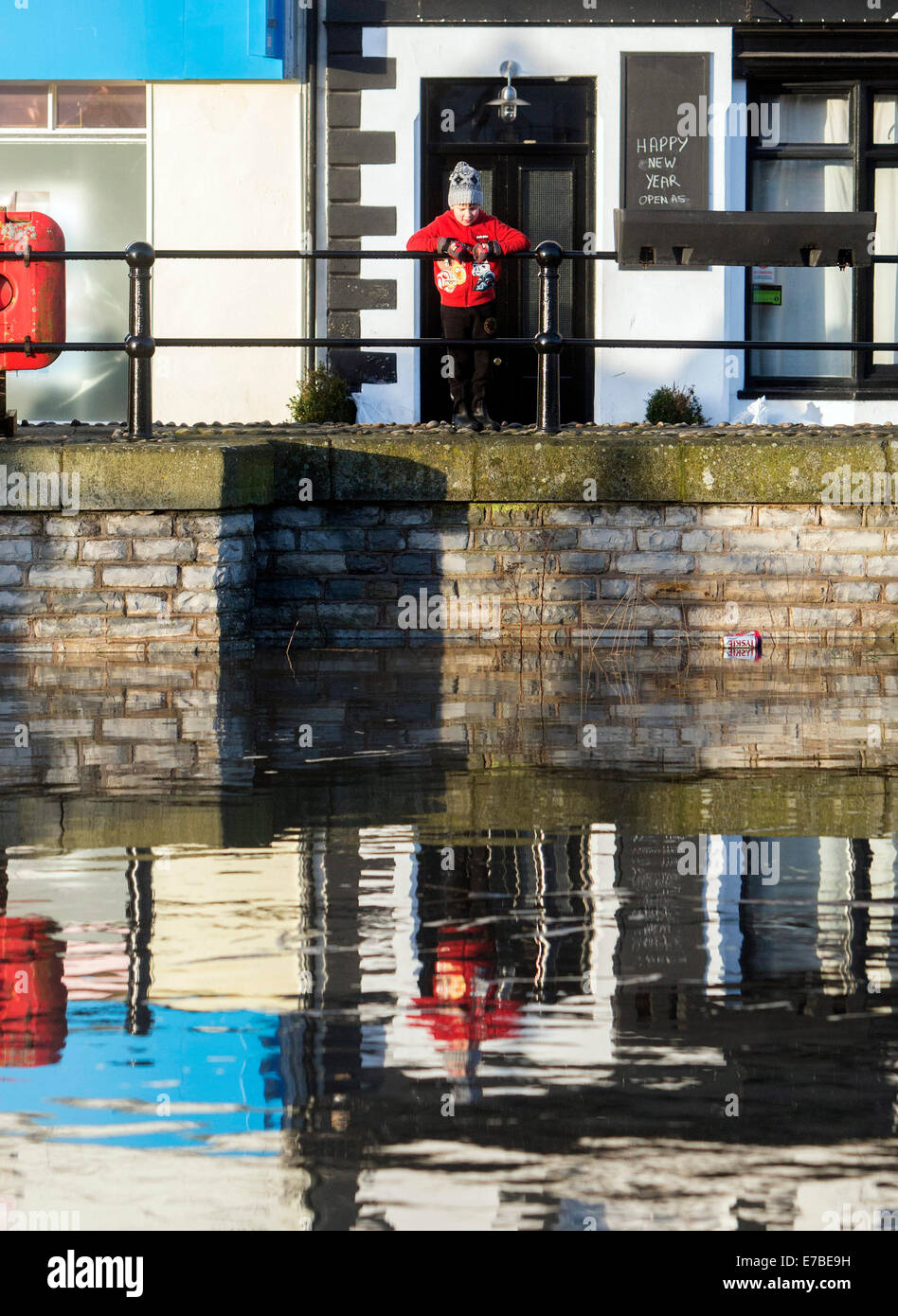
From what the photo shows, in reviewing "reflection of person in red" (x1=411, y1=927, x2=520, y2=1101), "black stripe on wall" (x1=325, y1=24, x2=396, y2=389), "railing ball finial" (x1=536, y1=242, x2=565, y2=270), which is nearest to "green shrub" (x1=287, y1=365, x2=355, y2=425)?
"black stripe on wall" (x1=325, y1=24, x2=396, y2=389)

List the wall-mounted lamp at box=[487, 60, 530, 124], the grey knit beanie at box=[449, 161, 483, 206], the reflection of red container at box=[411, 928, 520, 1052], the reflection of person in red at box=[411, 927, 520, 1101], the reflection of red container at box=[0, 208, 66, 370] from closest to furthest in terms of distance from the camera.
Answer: the reflection of person in red at box=[411, 927, 520, 1101]
the reflection of red container at box=[411, 928, 520, 1052]
the reflection of red container at box=[0, 208, 66, 370]
the grey knit beanie at box=[449, 161, 483, 206]
the wall-mounted lamp at box=[487, 60, 530, 124]

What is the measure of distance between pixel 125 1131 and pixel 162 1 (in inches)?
585

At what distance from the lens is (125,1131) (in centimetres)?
400

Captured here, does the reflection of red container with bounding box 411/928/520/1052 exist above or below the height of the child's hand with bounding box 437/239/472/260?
below

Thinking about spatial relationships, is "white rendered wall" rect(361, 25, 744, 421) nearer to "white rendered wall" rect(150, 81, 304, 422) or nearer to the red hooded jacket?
"white rendered wall" rect(150, 81, 304, 422)

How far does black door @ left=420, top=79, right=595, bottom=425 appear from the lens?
1769 centimetres

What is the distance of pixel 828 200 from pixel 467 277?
6.38m

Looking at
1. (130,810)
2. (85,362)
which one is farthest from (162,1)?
(130,810)

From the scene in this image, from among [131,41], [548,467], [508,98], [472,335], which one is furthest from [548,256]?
[131,41]

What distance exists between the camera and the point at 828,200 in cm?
1823

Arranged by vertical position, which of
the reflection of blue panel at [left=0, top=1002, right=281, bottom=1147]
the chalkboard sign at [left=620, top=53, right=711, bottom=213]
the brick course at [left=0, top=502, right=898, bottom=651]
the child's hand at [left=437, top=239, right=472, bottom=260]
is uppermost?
the chalkboard sign at [left=620, top=53, right=711, bottom=213]

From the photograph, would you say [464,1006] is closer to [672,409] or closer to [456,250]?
[456,250]

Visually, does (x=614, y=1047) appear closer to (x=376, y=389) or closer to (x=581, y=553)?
(x=581, y=553)

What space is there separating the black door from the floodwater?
943 cm
